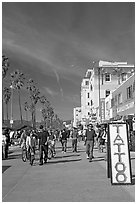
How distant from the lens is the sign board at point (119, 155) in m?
7.69

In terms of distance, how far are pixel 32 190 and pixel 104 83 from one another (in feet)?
189

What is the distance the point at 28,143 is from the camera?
13.4 meters

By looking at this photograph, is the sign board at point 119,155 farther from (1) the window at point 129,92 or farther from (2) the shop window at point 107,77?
(2) the shop window at point 107,77

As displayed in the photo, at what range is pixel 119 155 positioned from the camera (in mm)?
7848

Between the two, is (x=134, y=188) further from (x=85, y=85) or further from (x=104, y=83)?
(x=85, y=85)

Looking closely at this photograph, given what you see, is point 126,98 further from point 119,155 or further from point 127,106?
point 119,155

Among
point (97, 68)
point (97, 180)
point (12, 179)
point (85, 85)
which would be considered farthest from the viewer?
point (85, 85)

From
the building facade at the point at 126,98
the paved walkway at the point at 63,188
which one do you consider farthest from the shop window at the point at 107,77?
the paved walkway at the point at 63,188

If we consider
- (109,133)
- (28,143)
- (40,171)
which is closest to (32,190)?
(109,133)

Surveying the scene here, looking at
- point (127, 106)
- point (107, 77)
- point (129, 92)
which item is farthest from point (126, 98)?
point (107, 77)

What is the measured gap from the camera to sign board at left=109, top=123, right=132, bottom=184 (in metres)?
7.69

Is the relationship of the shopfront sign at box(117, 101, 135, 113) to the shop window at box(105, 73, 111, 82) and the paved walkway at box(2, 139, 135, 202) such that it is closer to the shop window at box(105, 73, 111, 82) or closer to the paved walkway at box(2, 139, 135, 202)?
the paved walkway at box(2, 139, 135, 202)

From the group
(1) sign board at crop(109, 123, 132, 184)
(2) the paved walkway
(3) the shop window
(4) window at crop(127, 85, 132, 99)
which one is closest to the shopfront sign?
(4) window at crop(127, 85, 132, 99)

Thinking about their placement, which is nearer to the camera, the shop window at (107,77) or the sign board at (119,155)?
the sign board at (119,155)
